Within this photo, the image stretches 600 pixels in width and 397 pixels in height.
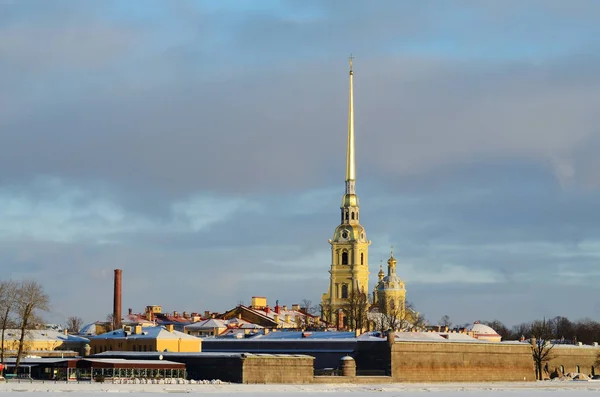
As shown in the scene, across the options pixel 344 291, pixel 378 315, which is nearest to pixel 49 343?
pixel 378 315

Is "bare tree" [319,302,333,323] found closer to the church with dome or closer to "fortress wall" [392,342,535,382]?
the church with dome

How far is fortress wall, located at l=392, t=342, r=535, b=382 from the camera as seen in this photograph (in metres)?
101

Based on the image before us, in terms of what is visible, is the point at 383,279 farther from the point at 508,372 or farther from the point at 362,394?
the point at 362,394

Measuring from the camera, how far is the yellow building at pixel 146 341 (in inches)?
4065

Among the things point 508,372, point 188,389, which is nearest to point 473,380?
point 508,372

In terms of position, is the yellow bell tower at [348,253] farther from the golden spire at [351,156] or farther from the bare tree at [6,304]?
the bare tree at [6,304]

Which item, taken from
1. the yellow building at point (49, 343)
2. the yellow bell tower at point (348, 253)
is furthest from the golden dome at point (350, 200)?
the yellow building at point (49, 343)

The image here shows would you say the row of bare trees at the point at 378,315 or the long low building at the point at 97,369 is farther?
the row of bare trees at the point at 378,315

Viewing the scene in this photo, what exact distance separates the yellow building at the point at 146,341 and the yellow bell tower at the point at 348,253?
76340 mm

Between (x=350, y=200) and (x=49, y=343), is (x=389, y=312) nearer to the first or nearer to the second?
(x=350, y=200)

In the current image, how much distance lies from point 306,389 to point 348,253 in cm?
9939

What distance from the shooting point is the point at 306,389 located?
280 ft

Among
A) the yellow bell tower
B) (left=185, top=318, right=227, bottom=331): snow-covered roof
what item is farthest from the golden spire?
(left=185, top=318, right=227, bottom=331): snow-covered roof

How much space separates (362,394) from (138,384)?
13964 millimetres
